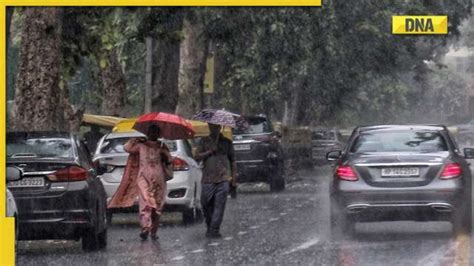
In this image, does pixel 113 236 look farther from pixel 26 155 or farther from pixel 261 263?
pixel 261 263

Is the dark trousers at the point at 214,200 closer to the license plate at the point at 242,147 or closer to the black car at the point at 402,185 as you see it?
the black car at the point at 402,185

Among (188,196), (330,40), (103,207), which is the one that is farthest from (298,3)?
(330,40)

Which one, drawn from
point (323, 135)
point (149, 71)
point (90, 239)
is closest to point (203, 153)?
point (90, 239)

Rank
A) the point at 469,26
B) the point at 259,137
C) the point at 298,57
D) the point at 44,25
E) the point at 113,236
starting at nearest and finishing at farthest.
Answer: the point at 113,236 < the point at 44,25 < the point at 259,137 < the point at 298,57 < the point at 469,26

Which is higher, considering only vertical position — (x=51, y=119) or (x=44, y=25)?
(x=44, y=25)

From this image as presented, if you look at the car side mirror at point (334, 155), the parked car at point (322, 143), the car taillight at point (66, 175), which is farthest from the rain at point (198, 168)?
the parked car at point (322, 143)

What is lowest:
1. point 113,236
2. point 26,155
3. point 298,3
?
point 113,236

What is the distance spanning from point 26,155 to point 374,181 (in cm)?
438

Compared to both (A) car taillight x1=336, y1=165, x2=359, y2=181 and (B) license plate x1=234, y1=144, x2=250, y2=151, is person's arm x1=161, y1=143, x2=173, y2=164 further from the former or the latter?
(B) license plate x1=234, y1=144, x2=250, y2=151

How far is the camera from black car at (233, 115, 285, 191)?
33.4 m

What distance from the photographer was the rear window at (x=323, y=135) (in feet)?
178

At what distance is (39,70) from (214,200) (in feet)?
19.5

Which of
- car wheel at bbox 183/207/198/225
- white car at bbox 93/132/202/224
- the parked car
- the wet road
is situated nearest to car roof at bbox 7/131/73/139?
the wet road

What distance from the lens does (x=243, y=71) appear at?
151 ft
